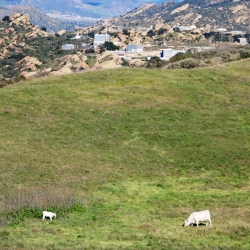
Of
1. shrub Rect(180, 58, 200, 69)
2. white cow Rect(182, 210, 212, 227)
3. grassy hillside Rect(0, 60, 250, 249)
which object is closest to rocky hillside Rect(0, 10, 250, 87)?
shrub Rect(180, 58, 200, 69)

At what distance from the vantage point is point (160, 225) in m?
14.3

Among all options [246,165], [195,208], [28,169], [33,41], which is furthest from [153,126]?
[33,41]

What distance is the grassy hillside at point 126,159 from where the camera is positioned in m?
13.6

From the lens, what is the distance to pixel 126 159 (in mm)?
21656

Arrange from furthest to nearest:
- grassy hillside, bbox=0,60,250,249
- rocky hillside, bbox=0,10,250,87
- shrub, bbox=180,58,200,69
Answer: rocky hillside, bbox=0,10,250,87
shrub, bbox=180,58,200,69
grassy hillside, bbox=0,60,250,249

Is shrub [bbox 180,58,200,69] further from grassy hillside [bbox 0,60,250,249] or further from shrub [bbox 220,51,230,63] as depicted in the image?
shrub [bbox 220,51,230,63]

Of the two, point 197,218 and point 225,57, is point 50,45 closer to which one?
point 225,57

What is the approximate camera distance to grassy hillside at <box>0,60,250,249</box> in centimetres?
1362

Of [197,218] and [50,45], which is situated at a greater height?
[197,218]

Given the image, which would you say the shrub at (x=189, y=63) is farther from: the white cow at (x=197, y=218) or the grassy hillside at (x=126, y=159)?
the white cow at (x=197, y=218)

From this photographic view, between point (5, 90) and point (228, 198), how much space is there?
18.3 m

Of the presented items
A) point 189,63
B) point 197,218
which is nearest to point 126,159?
point 197,218

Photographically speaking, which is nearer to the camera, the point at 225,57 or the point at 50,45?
the point at 225,57

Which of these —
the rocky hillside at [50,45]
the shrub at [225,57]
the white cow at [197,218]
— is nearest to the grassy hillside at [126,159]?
the white cow at [197,218]
